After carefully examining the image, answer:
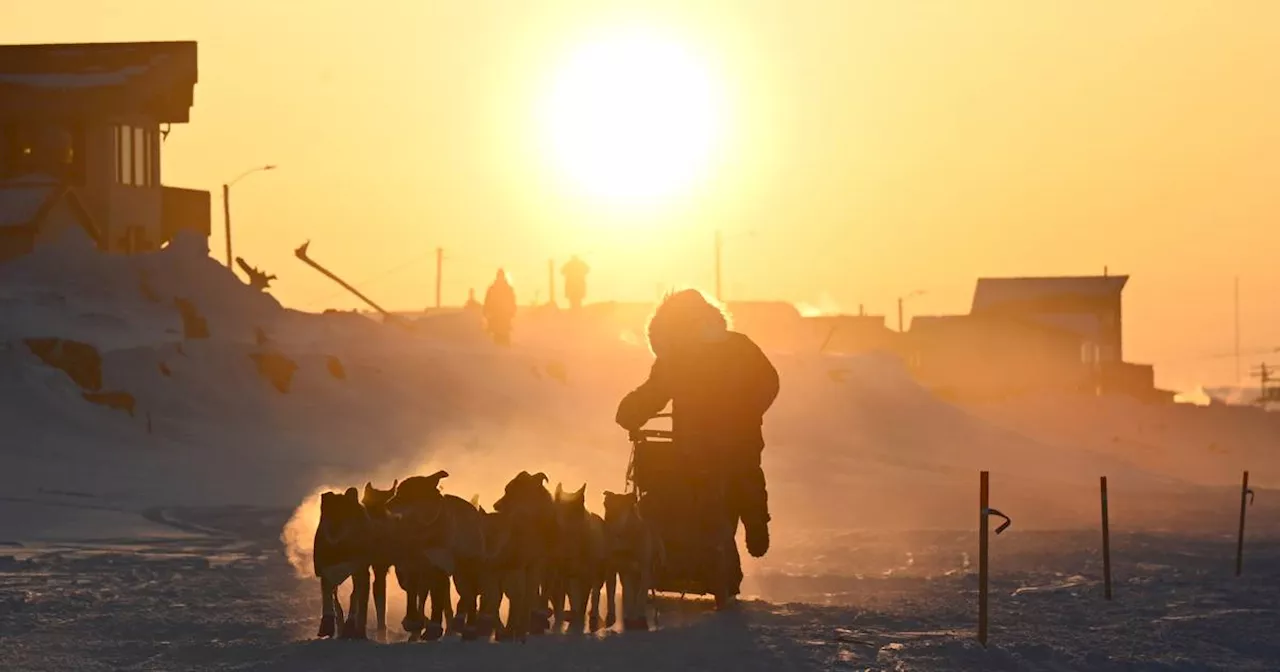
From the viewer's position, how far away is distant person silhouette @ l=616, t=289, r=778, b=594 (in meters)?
15.9

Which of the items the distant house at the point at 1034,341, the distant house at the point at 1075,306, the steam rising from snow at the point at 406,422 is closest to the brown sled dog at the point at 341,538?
the steam rising from snow at the point at 406,422

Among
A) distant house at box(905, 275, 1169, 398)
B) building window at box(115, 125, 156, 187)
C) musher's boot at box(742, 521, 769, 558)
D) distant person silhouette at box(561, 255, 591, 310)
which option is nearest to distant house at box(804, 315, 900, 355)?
distant house at box(905, 275, 1169, 398)

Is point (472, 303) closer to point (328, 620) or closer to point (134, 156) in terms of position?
point (134, 156)

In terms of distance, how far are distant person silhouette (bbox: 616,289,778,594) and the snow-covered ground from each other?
1.14 metres

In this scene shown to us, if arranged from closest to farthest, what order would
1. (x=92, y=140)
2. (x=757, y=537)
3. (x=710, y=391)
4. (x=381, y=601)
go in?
(x=381, y=601), (x=710, y=391), (x=757, y=537), (x=92, y=140)

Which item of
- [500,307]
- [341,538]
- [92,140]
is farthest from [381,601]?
[92,140]

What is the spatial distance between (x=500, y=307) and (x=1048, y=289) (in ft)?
185

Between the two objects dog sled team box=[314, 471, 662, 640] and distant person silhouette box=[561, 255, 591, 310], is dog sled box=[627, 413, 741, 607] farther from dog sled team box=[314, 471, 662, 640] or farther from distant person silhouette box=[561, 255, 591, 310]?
distant person silhouette box=[561, 255, 591, 310]

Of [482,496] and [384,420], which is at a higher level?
[384,420]

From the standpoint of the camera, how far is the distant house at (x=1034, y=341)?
9688cm

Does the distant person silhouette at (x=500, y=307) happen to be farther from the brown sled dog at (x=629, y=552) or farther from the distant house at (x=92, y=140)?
the brown sled dog at (x=629, y=552)

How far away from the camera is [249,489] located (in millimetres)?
32406

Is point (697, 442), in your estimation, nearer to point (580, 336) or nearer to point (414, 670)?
point (414, 670)

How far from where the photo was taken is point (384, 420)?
4119cm
